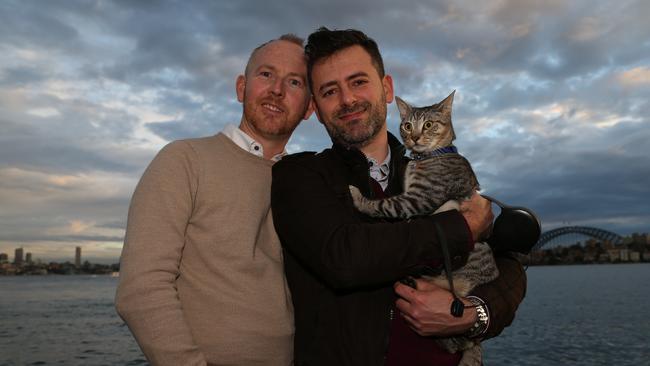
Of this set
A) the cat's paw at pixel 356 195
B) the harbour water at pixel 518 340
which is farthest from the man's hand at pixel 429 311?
the harbour water at pixel 518 340


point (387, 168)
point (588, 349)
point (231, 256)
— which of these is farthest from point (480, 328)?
point (588, 349)

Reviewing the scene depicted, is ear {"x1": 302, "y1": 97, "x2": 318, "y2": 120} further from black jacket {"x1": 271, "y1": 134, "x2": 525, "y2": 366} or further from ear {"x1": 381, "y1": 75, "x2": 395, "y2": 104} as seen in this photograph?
black jacket {"x1": 271, "y1": 134, "x2": 525, "y2": 366}

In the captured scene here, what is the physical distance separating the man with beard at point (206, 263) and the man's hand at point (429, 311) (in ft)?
3.12

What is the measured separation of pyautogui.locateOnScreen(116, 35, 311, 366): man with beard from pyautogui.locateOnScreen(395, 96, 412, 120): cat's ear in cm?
185

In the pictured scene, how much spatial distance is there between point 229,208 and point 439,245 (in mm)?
1628

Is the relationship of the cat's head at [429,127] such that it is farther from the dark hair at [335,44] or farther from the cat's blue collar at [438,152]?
the dark hair at [335,44]

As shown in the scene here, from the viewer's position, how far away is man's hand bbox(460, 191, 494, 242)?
3439 millimetres

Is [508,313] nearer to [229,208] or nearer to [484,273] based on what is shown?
[484,273]

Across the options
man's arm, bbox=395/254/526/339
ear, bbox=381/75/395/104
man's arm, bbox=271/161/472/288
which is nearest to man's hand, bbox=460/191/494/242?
man's arm, bbox=271/161/472/288

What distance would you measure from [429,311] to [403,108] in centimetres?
257

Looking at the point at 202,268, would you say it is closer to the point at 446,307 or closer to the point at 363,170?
the point at 363,170

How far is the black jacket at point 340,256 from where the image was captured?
2.95 metres

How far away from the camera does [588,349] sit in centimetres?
2709

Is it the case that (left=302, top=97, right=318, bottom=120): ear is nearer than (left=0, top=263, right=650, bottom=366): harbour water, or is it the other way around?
(left=302, top=97, right=318, bottom=120): ear
